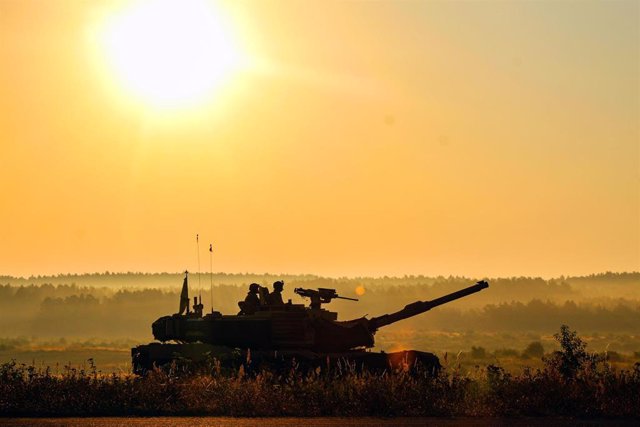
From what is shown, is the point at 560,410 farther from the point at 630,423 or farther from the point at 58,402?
the point at 58,402

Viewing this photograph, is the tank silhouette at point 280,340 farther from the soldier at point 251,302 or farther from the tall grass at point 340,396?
the tall grass at point 340,396

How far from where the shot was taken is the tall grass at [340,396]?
20.0m

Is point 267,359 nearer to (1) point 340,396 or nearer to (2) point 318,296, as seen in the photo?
(2) point 318,296

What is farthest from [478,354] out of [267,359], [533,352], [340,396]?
[340,396]

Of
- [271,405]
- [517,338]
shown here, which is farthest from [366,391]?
[517,338]

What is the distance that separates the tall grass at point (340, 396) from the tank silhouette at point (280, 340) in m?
3.90

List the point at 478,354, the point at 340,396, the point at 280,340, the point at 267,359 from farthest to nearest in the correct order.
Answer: the point at 478,354 → the point at 280,340 → the point at 267,359 → the point at 340,396

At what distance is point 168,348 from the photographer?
26.6 meters

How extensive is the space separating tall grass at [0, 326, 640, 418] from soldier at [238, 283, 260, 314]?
533 cm

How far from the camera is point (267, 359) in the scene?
25734 mm

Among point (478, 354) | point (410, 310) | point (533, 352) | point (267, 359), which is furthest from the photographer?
point (533, 352)

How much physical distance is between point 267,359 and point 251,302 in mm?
1932

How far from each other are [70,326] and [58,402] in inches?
3927

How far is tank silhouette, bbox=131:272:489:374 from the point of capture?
2580 cm
